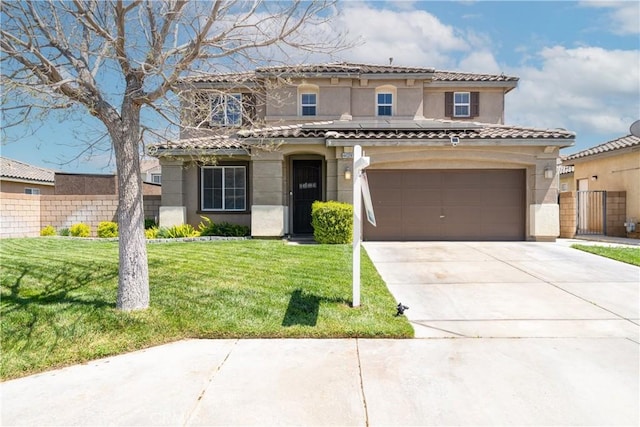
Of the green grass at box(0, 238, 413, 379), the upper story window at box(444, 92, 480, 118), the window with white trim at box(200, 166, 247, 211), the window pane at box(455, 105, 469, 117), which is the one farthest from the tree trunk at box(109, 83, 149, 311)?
the window pane at box(455, 105, 469, 117)

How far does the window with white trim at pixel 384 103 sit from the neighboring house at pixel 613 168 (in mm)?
9622

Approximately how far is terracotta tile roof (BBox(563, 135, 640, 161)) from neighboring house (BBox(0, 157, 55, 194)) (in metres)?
30.1

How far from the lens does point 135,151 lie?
5.77m

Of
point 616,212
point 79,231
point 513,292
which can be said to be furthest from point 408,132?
point 79,231

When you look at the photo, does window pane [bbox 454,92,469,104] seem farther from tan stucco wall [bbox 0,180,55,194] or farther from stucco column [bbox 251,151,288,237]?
tan stucco wall [bbox 0,180,55,194]

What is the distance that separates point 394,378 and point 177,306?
3554mm

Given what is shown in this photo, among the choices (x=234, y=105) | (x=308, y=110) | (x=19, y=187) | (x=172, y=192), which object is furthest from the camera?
(x=19, y=187)

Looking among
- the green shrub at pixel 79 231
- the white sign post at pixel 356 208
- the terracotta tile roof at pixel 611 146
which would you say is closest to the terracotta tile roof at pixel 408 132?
the terracotta tile roof at pixel 611 146

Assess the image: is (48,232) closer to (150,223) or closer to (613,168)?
(150,223)

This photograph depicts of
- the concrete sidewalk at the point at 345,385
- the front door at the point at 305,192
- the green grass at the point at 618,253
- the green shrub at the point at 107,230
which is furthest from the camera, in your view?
the front door at the point at 305,192

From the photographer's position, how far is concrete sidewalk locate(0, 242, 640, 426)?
3.37 meters

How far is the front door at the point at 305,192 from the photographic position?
15.1 meters

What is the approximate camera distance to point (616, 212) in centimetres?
1648

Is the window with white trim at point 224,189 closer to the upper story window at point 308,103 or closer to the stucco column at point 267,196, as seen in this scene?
the stucco column at point 267,196
